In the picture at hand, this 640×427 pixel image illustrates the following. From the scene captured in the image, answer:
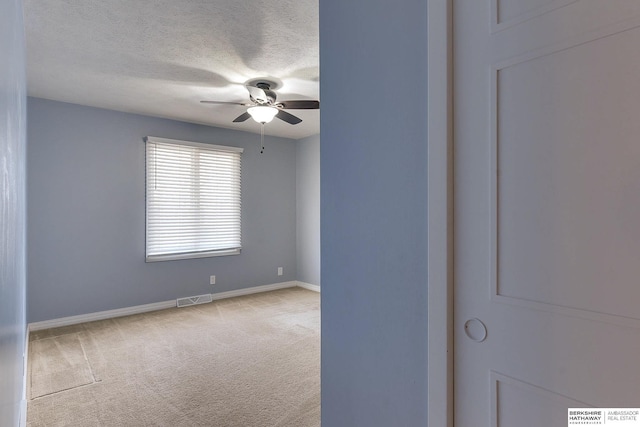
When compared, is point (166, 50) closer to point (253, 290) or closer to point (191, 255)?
point (191, 255)

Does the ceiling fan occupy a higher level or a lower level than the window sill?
higher

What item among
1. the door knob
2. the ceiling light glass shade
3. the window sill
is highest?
the ceiling light glass shade

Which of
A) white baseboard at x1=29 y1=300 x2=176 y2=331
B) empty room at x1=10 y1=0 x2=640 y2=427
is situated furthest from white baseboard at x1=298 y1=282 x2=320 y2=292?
empty room at x1=10 y1=0 x2=640 y2=427

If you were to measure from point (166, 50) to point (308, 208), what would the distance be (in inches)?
141

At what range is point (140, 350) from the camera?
3332mm

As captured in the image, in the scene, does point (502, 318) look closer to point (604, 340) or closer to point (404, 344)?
→ point (604, 340)

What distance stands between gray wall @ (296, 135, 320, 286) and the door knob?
4.69m

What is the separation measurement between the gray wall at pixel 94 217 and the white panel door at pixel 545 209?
4.54 m

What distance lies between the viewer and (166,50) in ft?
9.04

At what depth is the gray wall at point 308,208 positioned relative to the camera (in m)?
5.79

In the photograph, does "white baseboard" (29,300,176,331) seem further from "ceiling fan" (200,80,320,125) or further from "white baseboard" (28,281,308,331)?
"ceiling fan" (200,80,320,125)

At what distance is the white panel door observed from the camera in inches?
29.6

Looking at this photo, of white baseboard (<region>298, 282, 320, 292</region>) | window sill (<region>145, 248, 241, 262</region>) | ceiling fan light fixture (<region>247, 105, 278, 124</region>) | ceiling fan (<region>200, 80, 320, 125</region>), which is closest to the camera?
ceiling fan (<region>200, 80, 320, 125</region>)

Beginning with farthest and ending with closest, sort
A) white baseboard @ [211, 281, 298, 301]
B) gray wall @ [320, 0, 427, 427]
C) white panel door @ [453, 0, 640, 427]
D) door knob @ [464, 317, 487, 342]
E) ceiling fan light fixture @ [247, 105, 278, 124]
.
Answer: white baseboard @ [211, 281, 298, 301], ceiling fan light fixture @ [247, 105, 278, 124], gray wall @ [320, 0, 427, 427], door knob @ [464, 317, 487, 342], white panel door @ [453, 0, 640, 427]
